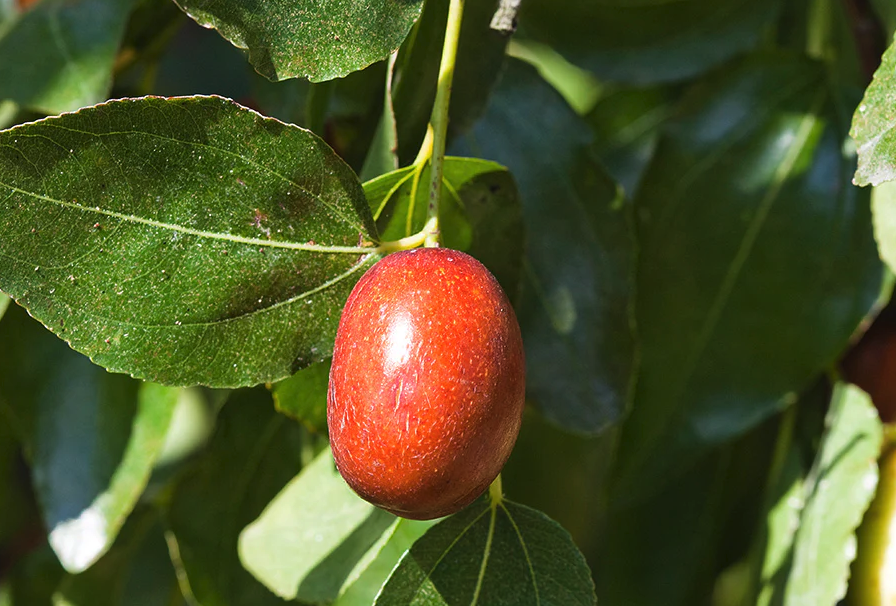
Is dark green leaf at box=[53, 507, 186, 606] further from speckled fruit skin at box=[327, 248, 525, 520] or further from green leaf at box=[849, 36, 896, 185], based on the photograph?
green leaf at box=[849, 36, 896, 185]

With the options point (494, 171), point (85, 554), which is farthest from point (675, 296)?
point (85, 554)

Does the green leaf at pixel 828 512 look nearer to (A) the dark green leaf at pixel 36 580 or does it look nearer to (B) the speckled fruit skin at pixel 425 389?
(B) the speckled fruit skin at pixel 425 389

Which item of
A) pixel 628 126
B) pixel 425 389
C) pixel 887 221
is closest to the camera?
pixel 425 389

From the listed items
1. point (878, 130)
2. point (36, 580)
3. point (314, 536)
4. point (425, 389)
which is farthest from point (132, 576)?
point (878, 130)

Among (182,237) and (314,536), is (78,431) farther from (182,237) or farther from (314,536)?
(182,237)

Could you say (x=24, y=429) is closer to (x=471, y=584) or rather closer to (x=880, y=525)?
(x=471, y=584)

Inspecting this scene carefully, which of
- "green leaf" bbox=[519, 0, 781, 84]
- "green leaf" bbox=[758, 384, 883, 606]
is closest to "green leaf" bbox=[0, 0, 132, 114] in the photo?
"green leaf" bbox=[519, 0, 781, 84]
